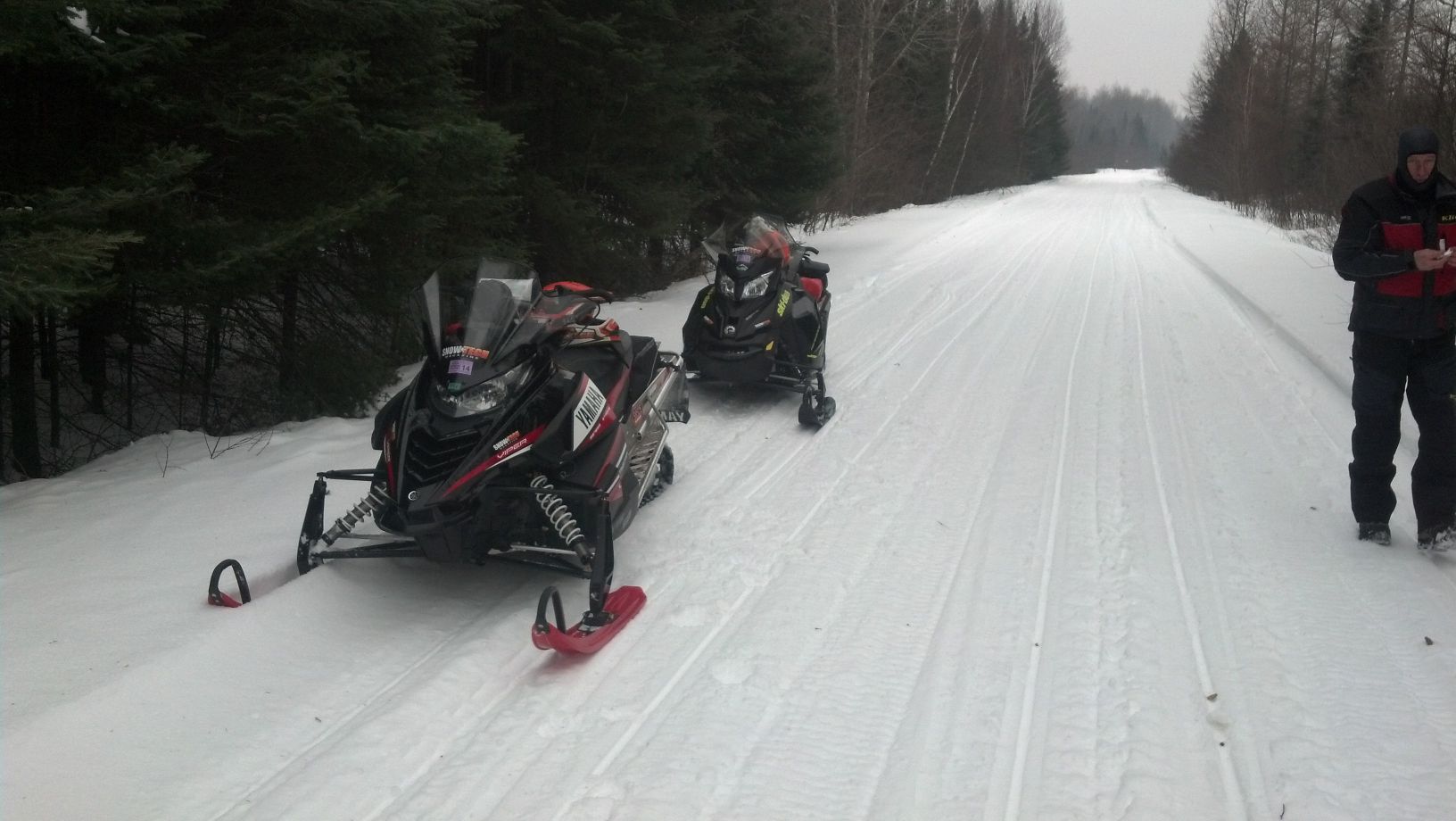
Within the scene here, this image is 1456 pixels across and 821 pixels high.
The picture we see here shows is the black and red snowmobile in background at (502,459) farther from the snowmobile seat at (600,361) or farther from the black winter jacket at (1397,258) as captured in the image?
the black winter jacket at (1397,258)

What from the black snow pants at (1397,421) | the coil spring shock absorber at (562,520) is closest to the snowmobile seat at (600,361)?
the coil spring shock absorber at (562,520)

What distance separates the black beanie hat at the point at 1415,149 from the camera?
4508 mm

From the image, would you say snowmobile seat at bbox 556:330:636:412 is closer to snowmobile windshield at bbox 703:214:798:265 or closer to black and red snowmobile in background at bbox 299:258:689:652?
black and red snowmobile in background at bbox 299:258:689:652

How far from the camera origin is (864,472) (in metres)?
6.20

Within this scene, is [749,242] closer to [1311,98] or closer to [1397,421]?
[1397,421]

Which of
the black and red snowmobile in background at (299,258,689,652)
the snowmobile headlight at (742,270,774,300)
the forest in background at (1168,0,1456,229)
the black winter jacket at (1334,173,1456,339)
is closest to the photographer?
the black and red snowmobile in background at (299,258,689,652)

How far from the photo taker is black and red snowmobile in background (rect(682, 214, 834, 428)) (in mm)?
7363

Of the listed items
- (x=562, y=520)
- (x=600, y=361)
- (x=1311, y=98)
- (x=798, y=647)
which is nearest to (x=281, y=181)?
(x=600, y=361)

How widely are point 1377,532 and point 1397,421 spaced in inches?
22.8

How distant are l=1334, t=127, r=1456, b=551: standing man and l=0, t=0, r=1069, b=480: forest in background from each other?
5736 millimetres

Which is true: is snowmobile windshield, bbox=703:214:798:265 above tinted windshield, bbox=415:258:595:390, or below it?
above

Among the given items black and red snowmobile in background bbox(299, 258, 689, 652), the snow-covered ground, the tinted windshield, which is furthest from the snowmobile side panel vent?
the snow-covered ground

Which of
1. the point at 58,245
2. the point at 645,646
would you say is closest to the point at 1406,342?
the point at 645,646

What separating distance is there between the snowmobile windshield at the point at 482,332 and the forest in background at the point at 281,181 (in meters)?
1.88
